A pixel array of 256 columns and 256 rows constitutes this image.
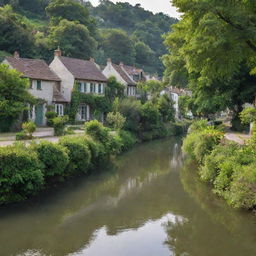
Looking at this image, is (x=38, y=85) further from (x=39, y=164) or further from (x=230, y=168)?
(x=230, y=168)

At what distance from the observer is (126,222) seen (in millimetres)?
16969

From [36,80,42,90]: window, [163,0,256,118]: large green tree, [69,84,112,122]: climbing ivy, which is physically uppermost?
[163,0,256,118]: large green tree

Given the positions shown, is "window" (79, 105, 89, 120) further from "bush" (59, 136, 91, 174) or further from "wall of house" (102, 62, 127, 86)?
"bush" (59, 136, 91, 174)

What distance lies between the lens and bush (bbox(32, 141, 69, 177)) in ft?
66.0

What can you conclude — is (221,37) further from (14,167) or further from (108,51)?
(108,51)

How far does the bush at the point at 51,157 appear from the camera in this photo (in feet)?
66.0

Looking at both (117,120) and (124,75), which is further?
(124,75)

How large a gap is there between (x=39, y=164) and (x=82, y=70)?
105 feet

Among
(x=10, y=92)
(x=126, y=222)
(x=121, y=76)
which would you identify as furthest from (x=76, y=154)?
(x=121, y=76)

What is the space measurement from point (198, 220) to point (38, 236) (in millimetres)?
7457

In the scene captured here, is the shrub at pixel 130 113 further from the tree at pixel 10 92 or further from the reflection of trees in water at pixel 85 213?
the reflection of trees in water at pixel 85 213

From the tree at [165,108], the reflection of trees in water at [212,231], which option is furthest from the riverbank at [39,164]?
the tree at [165,108]

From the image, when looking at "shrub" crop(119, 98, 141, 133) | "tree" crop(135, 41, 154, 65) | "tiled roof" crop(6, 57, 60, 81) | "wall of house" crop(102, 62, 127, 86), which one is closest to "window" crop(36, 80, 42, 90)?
"tiled roof" crop(6, 57, 60, 81)

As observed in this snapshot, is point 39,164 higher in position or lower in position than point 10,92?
lower
